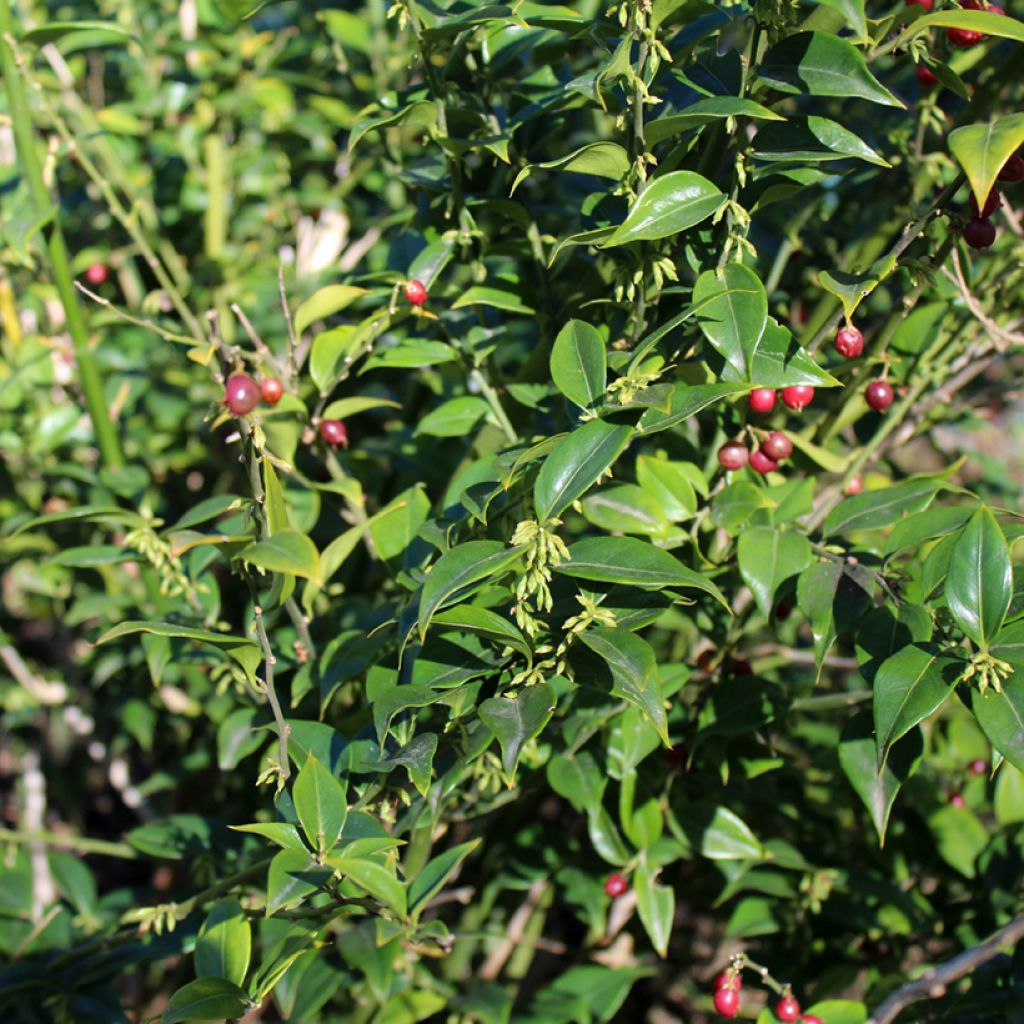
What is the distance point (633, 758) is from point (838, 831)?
0.63 meters

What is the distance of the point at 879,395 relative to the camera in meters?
1.24

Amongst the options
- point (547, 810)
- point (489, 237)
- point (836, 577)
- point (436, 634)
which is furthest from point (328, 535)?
point (547, 810)

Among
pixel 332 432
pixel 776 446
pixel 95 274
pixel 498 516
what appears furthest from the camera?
pixel 95 274

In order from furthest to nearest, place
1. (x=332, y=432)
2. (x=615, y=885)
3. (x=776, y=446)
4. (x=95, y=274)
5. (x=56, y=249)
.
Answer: (x=95, y=274), (x=56, y=249), (x=615, y=885), (x=332, y=432), (x=776, y=446)

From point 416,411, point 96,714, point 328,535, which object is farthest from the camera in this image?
point 96,714

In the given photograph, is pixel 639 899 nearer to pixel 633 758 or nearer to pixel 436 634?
pixel 633 758

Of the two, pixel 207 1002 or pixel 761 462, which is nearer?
pixel 207 1002

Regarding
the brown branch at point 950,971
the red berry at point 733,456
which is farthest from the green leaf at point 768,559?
the brown branch at point 950,971

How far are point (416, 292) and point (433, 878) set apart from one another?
590mm

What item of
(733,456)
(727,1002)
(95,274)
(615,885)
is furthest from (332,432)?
(95,274)

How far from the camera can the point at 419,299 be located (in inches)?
45.9

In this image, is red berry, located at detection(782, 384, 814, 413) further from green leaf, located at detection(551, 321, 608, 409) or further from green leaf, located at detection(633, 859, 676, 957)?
green leaf, located at detection(633, 859, 676, 957)

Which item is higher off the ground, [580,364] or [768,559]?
[580,364]

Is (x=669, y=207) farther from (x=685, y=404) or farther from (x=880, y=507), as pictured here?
→ (x=880, y=507)
